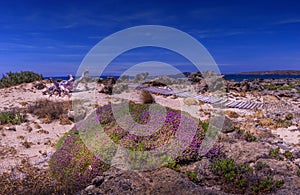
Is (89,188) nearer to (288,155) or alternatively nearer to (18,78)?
(288,155)

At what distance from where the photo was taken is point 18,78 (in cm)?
2877

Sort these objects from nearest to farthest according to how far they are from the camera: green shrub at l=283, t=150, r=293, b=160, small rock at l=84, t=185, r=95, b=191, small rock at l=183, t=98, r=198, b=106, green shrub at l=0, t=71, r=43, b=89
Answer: small rock at l=84, t=185, r=95, b=191, green shrub at l=283, t=150, r=293, b=160, small rock at l=183, t=98, r=198, b=106, green shrub at l=0, t=71, r=43, b=89

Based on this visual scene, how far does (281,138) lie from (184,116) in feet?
15.6

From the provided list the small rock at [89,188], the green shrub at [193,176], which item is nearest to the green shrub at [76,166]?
the small rock at [89,188]

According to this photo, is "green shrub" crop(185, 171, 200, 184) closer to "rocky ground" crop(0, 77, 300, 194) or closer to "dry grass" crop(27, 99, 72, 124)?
"rocky ground" crop(0, 77, 300, 194)

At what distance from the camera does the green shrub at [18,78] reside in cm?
2805

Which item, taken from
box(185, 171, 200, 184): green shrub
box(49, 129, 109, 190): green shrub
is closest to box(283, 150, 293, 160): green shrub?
box(185, 171, 200, 184): green shrub

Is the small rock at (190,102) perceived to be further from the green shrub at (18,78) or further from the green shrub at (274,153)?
the green shrub at (18,78)

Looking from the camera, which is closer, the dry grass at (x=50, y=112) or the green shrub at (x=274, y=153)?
the green shrub at (x=274, y=153)

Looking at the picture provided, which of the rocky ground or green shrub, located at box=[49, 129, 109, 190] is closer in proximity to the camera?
the rocky ground

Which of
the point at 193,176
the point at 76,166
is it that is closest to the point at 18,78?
the point at 76,166

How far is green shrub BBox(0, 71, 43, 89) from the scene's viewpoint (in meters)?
28.0

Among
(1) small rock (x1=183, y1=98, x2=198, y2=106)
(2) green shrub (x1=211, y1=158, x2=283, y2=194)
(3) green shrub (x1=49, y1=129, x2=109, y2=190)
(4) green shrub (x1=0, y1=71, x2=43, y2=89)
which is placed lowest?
(2) green shrub (x1=211, y1=158, x2=283, y2=194)

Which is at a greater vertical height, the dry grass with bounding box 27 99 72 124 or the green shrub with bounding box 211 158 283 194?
the dry grass with bounding box 27 99 72 124
